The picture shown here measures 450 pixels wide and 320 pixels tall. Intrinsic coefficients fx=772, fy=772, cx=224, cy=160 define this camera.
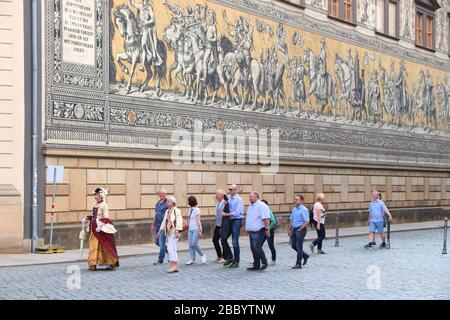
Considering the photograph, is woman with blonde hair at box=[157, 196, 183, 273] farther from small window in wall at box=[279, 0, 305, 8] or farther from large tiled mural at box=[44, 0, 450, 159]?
small window in wall at box=[279, 0, 305, 8]

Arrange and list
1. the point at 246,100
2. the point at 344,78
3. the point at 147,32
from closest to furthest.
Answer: the point at 147,32, the point at 246,100, the point at 344,78

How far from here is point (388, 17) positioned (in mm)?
37844

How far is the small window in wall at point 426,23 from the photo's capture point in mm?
40750

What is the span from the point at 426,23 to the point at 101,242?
2993 cm

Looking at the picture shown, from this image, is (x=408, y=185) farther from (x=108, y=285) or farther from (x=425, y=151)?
(x=108, y=285)

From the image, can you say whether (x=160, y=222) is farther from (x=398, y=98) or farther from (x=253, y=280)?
(x=398, y=98)

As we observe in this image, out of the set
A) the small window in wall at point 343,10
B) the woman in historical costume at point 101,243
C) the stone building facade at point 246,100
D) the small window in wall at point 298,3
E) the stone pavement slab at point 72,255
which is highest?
the small window in wall at point 343,10

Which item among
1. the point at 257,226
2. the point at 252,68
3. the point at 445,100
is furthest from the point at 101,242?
the point at 445,100

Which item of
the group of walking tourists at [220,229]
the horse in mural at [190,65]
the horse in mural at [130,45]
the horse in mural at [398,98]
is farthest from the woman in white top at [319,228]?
the horse in mural at [398,98]

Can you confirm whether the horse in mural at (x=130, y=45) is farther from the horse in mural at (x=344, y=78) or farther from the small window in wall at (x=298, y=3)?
the horse in mural at (x=344, y=78)

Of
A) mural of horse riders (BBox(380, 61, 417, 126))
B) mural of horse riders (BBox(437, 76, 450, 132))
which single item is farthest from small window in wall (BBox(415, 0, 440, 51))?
mural of horse riders (BBox(380, 61, 417, 126))

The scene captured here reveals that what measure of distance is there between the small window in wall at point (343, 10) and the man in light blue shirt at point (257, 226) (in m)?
19.1

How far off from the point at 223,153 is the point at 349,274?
12.2m

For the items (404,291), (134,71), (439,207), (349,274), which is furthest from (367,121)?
(404,291)
